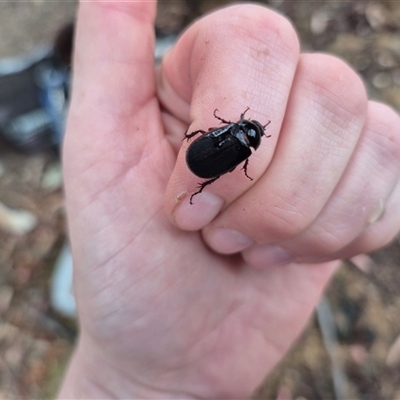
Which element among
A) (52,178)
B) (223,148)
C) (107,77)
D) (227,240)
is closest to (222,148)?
(223,148)

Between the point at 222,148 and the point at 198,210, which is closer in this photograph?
the point at 198,210

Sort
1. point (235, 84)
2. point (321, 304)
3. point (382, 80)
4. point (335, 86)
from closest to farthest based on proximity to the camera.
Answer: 1. point (235, 84)
2. point (335, 86)
3. point (321, 304)
4. point (382, 80)

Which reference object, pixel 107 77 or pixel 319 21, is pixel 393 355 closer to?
pixel 107 77

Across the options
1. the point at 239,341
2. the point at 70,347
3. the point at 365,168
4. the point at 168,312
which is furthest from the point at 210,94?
the point at 70,347

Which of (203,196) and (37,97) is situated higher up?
(203,196)

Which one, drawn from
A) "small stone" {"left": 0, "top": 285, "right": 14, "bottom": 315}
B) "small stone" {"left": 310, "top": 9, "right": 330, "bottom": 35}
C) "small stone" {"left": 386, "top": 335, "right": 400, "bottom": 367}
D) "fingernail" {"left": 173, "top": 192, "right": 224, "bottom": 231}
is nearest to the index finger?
"fingernail" {"left": 173, "top": 192, "right": 224, "bottom": 231}

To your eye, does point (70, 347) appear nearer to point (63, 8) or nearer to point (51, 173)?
point (51, 173)

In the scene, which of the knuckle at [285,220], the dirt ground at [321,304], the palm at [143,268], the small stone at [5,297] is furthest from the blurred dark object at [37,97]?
the knuckle at [285,220]
